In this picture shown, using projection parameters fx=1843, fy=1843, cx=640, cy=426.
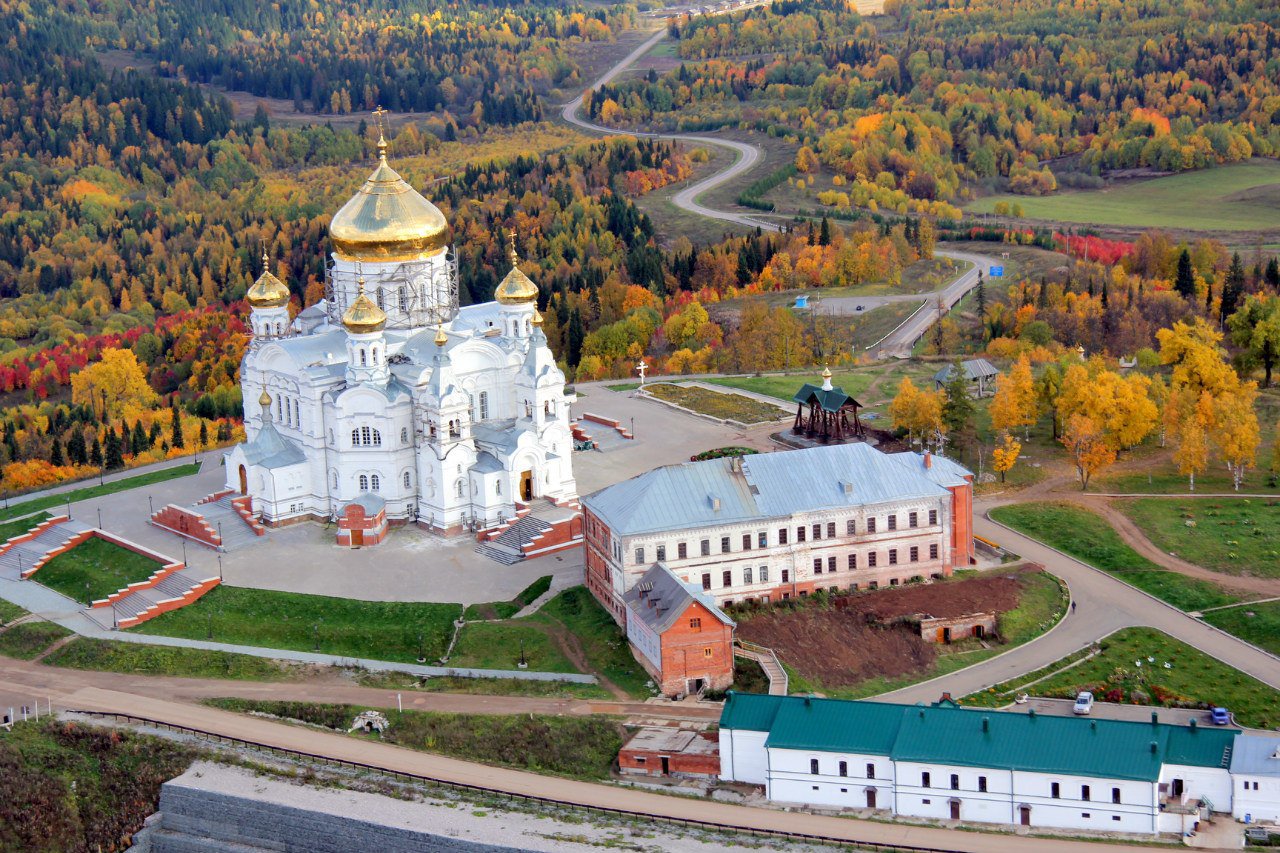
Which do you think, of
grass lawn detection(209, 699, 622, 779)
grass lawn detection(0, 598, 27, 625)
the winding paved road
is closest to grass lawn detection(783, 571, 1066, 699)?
grass lawn detection(209, 699, 622, 779)

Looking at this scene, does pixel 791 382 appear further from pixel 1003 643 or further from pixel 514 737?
pixel 514 737

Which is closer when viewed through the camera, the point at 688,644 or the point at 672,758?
the point at 672,758

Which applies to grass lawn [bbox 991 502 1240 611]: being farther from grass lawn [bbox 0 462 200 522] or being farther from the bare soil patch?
grass lawn [bbox 0 462 200 522]

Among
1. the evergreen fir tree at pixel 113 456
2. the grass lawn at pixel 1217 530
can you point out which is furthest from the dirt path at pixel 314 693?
the evergreen fir tree at pixel 113 456

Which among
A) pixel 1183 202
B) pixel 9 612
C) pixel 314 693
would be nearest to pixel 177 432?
pixel 9 612

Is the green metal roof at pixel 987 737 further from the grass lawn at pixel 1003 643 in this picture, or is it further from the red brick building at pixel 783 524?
the red brick building at pixel 783 524

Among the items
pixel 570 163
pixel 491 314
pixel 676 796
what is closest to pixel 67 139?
pixel 570 163

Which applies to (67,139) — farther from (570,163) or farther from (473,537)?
(473,537)
